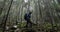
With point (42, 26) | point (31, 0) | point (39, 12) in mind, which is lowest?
point (42, 26)

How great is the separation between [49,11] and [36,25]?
559 millimetres

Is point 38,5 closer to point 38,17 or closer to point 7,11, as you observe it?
point 38,17

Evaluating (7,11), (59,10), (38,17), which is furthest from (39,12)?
(7,11)

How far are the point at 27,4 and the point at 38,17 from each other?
1.61ft

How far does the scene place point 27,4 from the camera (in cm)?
499

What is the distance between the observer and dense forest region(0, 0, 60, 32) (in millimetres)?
4770

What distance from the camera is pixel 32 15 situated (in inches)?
193

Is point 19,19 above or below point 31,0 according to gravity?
below

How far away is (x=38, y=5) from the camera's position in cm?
501

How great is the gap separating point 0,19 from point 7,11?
12.0 inches

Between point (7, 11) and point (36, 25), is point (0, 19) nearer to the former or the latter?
point (7, 11)

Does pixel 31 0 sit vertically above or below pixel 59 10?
above

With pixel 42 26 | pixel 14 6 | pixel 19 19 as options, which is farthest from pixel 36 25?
pixel 14 6

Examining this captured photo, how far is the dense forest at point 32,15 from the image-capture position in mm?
4770
